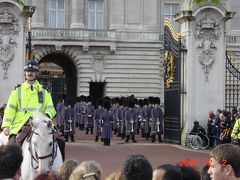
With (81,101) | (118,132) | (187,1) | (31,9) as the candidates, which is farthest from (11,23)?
(81,101)

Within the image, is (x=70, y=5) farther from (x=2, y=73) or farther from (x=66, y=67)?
(x=2, y=73)

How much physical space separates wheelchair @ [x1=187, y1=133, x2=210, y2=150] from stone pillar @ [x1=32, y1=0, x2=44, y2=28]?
24.4 m

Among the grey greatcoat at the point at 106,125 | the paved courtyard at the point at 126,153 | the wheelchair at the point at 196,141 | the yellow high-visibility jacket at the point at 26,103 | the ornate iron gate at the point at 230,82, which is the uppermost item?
the ornate iron gate at the point at 230,82

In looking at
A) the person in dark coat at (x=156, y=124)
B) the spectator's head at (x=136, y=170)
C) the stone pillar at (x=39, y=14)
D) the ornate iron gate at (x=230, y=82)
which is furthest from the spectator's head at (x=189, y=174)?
the stone pillar at (x=39, y=14)

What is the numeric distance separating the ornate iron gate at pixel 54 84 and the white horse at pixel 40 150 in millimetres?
27259

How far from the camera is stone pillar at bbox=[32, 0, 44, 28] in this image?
130 feet

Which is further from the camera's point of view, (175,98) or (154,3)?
(154,3)

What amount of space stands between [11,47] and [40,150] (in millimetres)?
9330

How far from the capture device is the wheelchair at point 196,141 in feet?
54.6

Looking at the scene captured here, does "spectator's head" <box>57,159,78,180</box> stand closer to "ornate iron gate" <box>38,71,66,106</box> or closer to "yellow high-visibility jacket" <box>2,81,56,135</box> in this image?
"yellow high-visibility jacket" <box>2,81,56,135</box>

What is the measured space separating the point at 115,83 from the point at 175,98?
21.3 metres

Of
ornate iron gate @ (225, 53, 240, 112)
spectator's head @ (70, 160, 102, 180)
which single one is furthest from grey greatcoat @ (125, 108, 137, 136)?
spectator's head @ (70, 160, 102, 180)

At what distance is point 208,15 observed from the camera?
57.6 feet

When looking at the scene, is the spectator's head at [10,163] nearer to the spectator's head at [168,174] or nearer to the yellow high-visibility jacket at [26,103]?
the spectator's head at [168,174]
